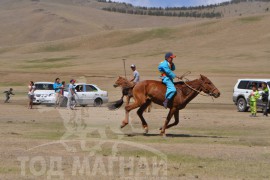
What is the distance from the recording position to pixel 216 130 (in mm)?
21500

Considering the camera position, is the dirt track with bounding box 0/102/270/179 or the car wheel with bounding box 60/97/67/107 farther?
the car wheel with bounding box 60/97/67/107

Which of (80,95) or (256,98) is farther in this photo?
(80,95)

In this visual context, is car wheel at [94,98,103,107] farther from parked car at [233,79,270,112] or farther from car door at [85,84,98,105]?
parked car at [233,79,270,112]

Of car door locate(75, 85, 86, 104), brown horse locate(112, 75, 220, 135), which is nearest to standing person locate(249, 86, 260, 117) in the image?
car door locate(75, 85, 86, 104)

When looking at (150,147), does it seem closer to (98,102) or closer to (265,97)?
(265,97)

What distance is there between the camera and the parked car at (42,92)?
130 ft

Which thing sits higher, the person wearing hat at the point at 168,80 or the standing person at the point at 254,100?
the person wearing hat at the point at 168,80

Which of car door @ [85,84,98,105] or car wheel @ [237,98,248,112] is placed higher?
car door @ [85,84,98,105]

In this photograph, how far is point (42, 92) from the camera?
1583 inches

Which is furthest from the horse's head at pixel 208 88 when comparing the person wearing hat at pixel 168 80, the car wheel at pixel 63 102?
the car wheel at pixel 63 102

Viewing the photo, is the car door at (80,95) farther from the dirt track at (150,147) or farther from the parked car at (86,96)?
the dirt track at (150,147)

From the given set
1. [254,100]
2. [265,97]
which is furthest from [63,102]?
[265,97]

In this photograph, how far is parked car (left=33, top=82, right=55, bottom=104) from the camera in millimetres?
39750

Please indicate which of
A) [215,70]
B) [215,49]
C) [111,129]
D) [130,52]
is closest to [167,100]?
[111,129]
